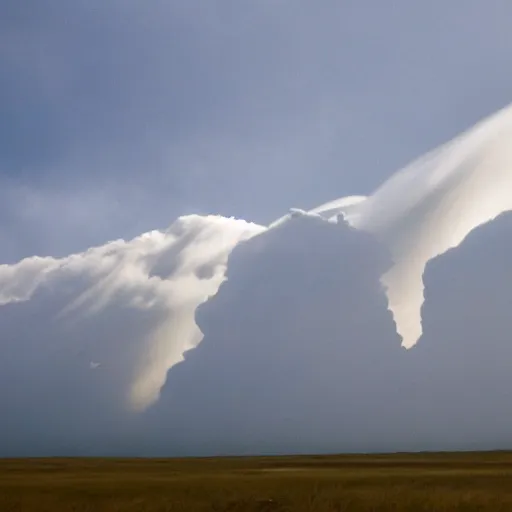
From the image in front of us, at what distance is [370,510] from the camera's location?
88.3 feet

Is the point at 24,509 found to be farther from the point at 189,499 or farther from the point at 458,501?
the point at 458,501

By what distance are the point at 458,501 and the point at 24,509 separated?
20109 millimetres

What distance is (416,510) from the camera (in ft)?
89.5

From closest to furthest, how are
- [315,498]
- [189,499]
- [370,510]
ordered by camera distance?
[370,510]
[315,498]
[189,499]

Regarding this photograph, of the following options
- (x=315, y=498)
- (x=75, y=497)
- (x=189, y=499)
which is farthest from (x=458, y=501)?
(x=75, y=497)

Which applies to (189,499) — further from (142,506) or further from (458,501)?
(458,501)

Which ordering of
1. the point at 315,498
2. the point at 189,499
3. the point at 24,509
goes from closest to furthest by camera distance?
1. the point at 24,509
2. the point at 315,498
3. the point at 189,499

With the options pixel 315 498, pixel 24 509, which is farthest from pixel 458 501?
pixel 24 509

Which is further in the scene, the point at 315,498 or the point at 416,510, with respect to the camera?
the point at 315,498

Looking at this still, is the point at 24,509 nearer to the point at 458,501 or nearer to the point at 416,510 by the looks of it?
the point at 416,510

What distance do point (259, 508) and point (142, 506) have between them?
20.1 feet

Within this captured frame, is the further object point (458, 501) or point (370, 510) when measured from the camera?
point (458, 501)

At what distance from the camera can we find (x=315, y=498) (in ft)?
103

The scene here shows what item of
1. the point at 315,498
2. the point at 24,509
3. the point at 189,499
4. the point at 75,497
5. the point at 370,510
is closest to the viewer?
the point at 370,510
